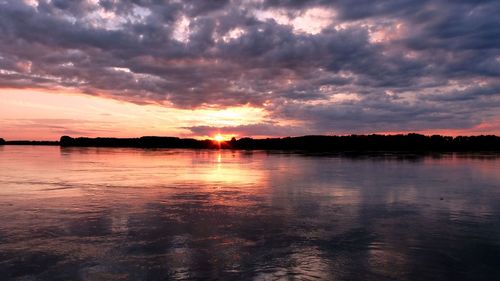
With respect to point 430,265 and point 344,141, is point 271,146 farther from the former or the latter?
point 430,265

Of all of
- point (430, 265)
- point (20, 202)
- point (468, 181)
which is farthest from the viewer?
point (468, 181)

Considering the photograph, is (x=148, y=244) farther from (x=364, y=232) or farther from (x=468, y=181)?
(x=468, y=181)

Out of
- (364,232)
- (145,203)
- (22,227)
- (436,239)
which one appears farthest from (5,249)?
(436,239)

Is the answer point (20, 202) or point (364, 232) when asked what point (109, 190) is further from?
point (364, 232)

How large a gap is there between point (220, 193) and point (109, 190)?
5127 millimetres

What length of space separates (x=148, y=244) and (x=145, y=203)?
20.4ft

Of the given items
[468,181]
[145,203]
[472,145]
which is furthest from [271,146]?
[145,203]

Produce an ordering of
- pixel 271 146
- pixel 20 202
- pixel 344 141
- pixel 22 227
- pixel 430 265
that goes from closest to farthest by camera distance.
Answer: pixel 430 265 < pixel 22 227 < pixel 20 202 < pixel 344 141 < pixel 271 146

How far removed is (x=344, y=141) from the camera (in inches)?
5625

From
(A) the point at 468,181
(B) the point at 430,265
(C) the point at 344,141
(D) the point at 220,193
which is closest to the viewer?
(B) the point at 430,265

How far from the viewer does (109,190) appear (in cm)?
1969

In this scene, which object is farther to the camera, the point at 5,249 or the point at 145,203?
the point at 145,203

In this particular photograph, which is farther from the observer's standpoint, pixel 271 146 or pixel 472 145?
pixel 271 146

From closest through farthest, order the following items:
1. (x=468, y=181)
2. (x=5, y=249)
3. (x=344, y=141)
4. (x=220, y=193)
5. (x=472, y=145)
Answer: (x=5, y=249), (x=220, y=193), (x=468, y=181), (x=472, y=145), (x=344, y=141)
